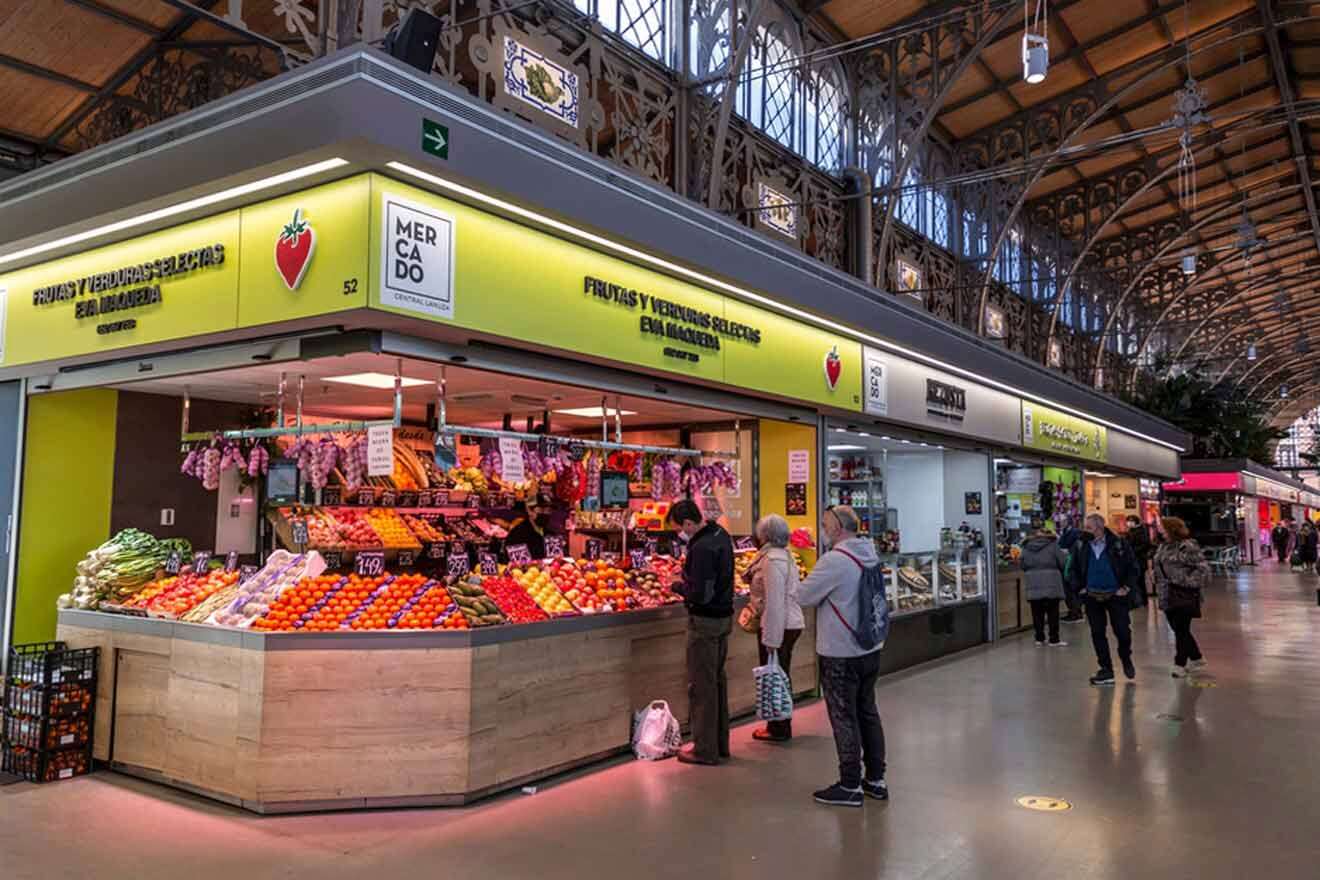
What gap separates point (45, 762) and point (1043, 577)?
10.5m

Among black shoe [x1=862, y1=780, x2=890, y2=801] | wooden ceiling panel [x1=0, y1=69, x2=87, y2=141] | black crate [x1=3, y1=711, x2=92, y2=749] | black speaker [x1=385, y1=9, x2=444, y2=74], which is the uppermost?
wooden ceiling panel [x1=0, y1=69, x2=87, y2=141]

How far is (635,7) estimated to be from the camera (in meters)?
10.1

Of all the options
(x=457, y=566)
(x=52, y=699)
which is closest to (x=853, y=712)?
(x=457, y=566)

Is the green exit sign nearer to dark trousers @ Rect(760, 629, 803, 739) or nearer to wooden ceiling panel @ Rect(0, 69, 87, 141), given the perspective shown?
dark trousers @ Rect(760, 629, 803, 739)

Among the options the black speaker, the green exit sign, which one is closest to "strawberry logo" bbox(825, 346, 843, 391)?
the black speaker

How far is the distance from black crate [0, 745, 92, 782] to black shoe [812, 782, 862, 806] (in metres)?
4.28

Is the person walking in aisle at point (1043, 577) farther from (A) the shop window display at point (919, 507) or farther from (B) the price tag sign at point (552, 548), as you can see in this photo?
(B) the price tag sign at point (552, 548)

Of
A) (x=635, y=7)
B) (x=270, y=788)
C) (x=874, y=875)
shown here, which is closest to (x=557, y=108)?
(x=635, y=7)

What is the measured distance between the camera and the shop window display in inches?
425

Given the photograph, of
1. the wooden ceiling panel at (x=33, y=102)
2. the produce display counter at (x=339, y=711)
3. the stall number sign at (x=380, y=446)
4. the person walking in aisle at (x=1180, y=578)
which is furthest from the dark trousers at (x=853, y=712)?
the wooden ceiling panel at (x=33, y=102)

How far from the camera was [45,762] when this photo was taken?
5.47 m

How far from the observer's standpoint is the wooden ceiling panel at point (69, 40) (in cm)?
823

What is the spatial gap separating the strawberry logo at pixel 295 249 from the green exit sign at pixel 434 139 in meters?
0.80

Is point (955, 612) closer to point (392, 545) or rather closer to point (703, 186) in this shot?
point (703, 186)
